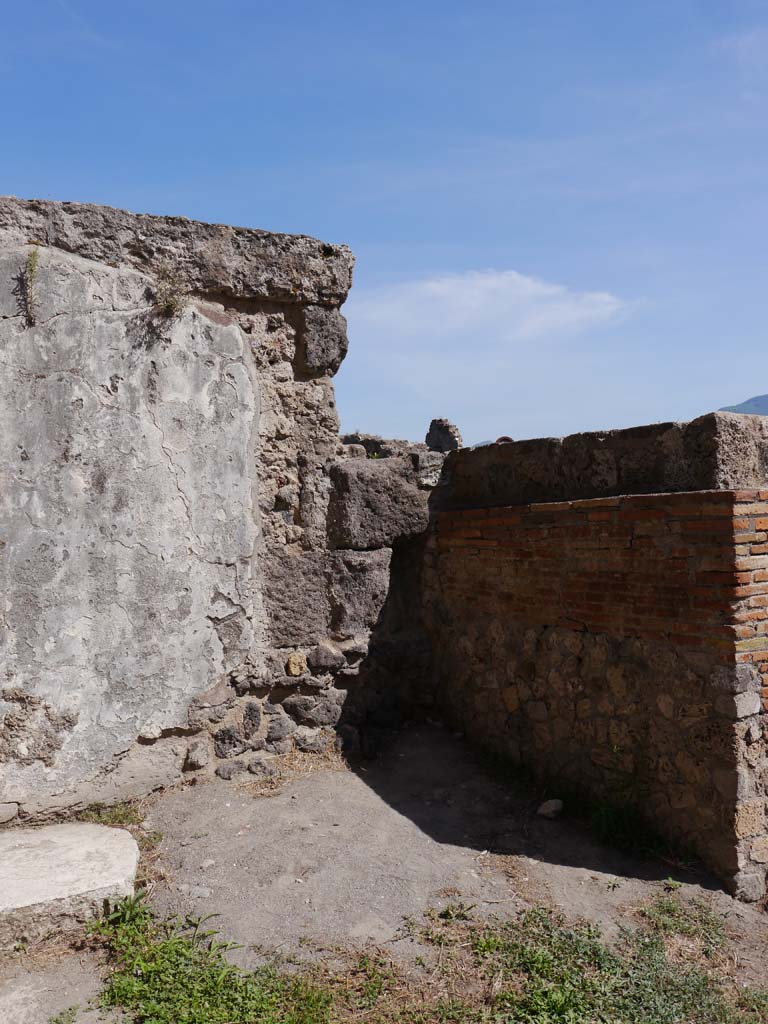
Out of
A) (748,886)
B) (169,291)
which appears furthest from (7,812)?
(748,886)

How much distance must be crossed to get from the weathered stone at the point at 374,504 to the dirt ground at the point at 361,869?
1.25m

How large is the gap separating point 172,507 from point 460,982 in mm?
2411

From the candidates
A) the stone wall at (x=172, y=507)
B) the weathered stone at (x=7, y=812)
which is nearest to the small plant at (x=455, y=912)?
the stone wall at (x=172, y=507)

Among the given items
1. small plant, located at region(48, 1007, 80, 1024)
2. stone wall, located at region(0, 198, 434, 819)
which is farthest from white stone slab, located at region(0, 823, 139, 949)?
small plant, located at region(48, 1007, 80, 1024)

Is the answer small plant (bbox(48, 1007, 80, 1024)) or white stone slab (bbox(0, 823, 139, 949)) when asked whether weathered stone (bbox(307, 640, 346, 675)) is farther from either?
small plant (bbox(48, 1007, 80, 1024))

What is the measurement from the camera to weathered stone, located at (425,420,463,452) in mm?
9148

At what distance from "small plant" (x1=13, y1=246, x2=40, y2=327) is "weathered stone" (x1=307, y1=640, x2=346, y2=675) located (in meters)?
2.18

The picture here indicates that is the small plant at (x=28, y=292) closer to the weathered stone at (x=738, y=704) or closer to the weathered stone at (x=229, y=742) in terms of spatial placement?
the weathered stone at (x=229, y=742)

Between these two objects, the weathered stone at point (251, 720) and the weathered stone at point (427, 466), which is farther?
the weathered stone at point (427, 466)

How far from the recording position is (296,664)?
440 centimetres

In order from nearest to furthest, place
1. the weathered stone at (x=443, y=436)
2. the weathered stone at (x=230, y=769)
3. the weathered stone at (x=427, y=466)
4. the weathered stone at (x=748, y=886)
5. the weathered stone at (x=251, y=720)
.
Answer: the weathered stone at (x=748, y=886)
the weathered stone at (x=230, y=769)
the weathered stone at (x=251, y=720)
the weathered stone at (x=427, y=466)
the weathered stone at (x=443, y=436)

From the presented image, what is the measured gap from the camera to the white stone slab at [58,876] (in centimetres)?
284

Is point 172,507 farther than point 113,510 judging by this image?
Yes

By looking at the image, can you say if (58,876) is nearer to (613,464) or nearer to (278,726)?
(278,726)
